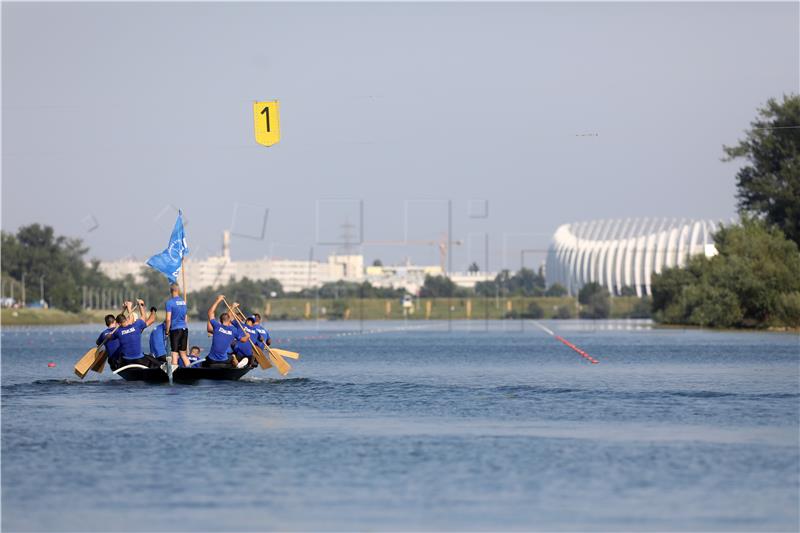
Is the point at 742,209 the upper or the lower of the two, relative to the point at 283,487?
upper

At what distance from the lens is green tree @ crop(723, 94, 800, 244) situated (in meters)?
100

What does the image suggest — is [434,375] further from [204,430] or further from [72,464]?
[72,464]

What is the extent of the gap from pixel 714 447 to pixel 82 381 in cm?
2412

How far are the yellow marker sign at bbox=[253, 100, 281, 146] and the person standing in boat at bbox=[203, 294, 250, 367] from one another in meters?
6.84

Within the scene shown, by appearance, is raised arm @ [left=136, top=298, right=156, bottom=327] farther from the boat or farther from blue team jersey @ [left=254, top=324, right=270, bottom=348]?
blue team jersey @ [left=254, top=324, right=270, bottom=348]

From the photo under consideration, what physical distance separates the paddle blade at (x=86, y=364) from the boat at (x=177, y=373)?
3.61ft

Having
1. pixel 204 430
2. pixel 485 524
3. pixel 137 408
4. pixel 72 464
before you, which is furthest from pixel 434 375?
pixel 485 524

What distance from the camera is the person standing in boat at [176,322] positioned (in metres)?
39.4

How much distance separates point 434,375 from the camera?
1973 inches

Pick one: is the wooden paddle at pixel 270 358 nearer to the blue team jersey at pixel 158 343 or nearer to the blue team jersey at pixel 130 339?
the blue team jersey at pixel 158 343

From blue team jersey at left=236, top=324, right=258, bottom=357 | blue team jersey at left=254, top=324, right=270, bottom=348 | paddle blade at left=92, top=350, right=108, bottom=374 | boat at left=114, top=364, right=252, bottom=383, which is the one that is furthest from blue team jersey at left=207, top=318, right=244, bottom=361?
paddle blade at left=92, top=350, right=108, bottom=374

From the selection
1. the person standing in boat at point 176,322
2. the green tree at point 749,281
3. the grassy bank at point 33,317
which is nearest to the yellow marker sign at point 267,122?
the person standing in boat at point 176,322

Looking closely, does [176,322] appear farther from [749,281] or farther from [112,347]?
[749,281]

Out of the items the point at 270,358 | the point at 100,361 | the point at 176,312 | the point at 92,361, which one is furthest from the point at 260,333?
the point at 92,361
